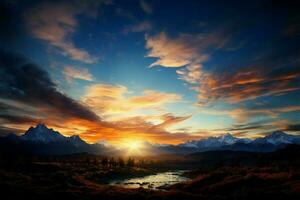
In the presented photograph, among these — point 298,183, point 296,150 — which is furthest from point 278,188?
point 296,150

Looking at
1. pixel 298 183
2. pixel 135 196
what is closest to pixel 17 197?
pixel 135 196

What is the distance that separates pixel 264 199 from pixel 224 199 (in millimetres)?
5462

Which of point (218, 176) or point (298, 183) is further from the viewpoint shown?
point (218, 176)

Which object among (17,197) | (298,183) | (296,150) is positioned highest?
(296,150)

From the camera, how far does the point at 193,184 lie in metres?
55.7

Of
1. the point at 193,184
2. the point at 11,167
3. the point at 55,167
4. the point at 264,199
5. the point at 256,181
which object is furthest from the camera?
the point at 55,167

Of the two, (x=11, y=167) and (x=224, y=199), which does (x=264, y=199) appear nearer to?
(x=224, y=199)

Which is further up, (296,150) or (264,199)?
(296,150)

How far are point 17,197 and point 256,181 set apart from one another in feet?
134

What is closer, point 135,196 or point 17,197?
point 17,197

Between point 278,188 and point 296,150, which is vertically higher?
point 296,150

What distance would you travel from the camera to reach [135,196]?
141ft

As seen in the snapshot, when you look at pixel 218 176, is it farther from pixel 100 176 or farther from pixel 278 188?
pixel 100 176

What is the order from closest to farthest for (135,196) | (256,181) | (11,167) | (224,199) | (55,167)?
(224,199) → (135,196) → (256,181) → (11,167) → (55,167)
